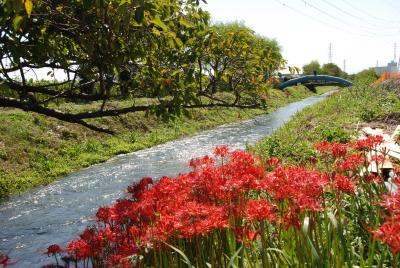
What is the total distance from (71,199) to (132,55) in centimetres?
917

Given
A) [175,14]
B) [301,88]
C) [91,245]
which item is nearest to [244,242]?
[91,245]

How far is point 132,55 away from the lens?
666 centimetres

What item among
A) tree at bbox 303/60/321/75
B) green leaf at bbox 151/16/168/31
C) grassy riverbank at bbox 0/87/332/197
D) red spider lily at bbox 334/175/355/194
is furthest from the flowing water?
tree at bbox 303/60/321/75

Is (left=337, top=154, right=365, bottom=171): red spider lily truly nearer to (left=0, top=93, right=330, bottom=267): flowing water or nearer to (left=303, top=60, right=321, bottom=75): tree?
(left=0, top=93, right=330, bottom=267): flowing water

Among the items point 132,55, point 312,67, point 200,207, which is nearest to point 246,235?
point 200,207

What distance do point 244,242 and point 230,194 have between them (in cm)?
49

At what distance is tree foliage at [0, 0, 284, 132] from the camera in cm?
560

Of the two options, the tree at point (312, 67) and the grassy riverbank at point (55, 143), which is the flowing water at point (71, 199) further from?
the tree at point (312, 67)

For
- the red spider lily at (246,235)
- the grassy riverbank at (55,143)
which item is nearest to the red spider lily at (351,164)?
the red spider lily at (246,235)

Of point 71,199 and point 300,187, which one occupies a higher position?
point 300,187

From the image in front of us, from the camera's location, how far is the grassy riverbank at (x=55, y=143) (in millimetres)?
17484

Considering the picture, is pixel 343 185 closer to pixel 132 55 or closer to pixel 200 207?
pixel 200 207

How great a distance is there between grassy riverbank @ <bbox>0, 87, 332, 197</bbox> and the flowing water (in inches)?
28.8

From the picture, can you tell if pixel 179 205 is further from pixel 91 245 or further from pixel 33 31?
pixel 33 31
